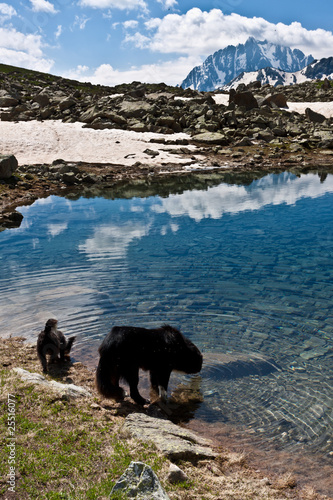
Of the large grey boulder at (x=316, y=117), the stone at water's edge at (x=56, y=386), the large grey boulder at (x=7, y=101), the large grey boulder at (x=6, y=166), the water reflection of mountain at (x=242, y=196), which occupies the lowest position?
the stone at water's edge at (x=56, y=386)

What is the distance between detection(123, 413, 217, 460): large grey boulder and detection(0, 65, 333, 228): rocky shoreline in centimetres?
2434

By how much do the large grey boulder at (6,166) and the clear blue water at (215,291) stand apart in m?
11.5

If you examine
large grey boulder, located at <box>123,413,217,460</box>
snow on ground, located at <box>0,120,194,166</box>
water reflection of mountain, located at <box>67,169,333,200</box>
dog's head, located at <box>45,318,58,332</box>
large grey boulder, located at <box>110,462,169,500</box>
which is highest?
snow on ground, located at <box>0,120,194,166</box>

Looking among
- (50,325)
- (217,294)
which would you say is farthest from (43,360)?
(217,294)

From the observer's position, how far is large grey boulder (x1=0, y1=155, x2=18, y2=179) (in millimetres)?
40219

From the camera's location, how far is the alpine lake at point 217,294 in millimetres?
8797

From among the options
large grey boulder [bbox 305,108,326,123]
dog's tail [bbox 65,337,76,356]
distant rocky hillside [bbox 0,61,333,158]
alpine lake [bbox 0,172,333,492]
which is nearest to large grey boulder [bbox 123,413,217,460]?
alpine lake [bbox 0,172,333,492]

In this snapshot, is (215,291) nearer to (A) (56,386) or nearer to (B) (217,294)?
(B) (217,294)

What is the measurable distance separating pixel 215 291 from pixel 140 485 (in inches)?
414

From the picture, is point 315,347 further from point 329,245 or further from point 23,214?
point 23,214

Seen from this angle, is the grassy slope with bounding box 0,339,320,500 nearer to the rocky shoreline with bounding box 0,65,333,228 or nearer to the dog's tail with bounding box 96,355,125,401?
the dog's tail with bounding box 96,355,125,401

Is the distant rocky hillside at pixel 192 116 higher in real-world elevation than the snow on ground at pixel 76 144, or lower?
higher

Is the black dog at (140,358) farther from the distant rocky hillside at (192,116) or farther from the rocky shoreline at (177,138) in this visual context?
the distant rocky hillside at (192,116)

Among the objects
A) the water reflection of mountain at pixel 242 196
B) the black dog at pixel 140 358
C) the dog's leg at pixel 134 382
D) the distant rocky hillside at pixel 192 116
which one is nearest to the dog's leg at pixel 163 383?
the black dog at pixel 140 358
